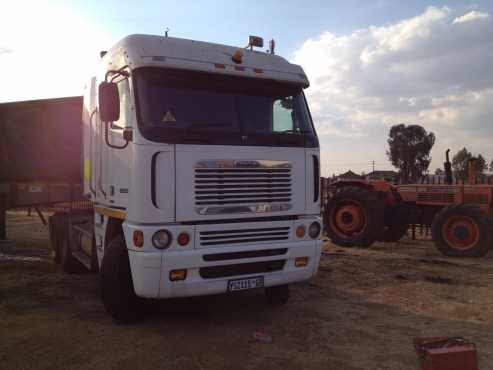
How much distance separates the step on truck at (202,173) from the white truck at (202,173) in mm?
12

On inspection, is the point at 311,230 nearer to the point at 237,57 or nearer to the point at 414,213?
the point at 237,57

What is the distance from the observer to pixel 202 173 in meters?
4.89

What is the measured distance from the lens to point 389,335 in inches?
205

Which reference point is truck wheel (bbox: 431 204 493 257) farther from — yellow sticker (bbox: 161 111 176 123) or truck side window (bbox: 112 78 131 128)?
truck side window (bbox: 112 78 131 128)

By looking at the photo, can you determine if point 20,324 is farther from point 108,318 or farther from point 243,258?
point 243,258

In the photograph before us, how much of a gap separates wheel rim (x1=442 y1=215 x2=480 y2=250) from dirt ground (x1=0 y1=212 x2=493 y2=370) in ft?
5.74

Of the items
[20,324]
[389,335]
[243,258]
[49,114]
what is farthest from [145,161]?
[49,114]

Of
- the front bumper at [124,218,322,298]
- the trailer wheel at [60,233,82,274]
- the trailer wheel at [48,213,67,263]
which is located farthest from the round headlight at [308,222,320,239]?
the trailer wheel at [48,213,67,263]

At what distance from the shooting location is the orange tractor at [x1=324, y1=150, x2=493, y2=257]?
33.6 feet

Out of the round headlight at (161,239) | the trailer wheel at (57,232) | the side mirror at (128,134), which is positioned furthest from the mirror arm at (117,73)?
the trailer wheel at (57,232)

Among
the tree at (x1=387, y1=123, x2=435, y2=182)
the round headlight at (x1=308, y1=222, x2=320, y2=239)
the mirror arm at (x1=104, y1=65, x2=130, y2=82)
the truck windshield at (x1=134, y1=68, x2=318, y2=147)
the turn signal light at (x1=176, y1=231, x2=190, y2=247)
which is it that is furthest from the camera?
the tree at (x1=387, y1=123, x2=435, y2=182)

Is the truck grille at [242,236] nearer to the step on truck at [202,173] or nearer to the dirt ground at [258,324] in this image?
the step on truck at [202,173]

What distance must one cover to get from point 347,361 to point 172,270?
6.38 feet

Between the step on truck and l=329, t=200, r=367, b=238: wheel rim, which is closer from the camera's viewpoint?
the step on truck
